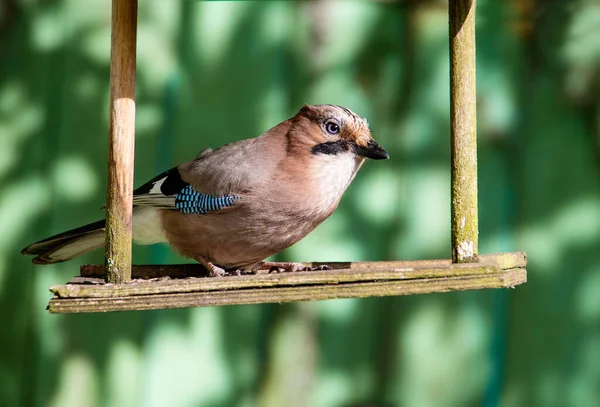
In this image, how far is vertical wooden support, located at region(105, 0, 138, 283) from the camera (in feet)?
10.8

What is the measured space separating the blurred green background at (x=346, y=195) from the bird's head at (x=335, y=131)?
0.73 m

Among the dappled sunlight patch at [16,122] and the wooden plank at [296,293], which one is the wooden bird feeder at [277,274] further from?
the dappled sunlight patch at [16,122]

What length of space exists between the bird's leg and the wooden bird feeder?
48 centimetres

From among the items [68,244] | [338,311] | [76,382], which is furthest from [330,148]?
[76,382]

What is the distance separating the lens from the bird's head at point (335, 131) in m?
3.79

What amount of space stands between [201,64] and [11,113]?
104 centimetres

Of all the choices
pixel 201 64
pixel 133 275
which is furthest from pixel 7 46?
pixel 133 275

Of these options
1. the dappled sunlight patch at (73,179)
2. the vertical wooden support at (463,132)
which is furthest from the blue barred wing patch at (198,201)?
the vertical wooden support at (463,132)

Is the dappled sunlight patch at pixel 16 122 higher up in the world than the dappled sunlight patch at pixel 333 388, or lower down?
higher up

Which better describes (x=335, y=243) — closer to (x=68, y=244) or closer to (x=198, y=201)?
(x=198, y=201)

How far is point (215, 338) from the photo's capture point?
4.52m

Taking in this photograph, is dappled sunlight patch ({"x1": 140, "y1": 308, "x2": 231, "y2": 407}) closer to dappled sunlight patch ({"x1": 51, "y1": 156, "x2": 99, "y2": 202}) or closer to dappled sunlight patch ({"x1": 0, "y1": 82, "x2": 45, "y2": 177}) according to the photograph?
dappled sunlight patch ({"x1": 51, "y1": 156, "x2": 99, "y2": 202})

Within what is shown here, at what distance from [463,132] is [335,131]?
2.35ft

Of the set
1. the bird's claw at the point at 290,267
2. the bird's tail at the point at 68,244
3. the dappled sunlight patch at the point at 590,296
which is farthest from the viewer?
the dappled sunlight patch at the point at 590,296
